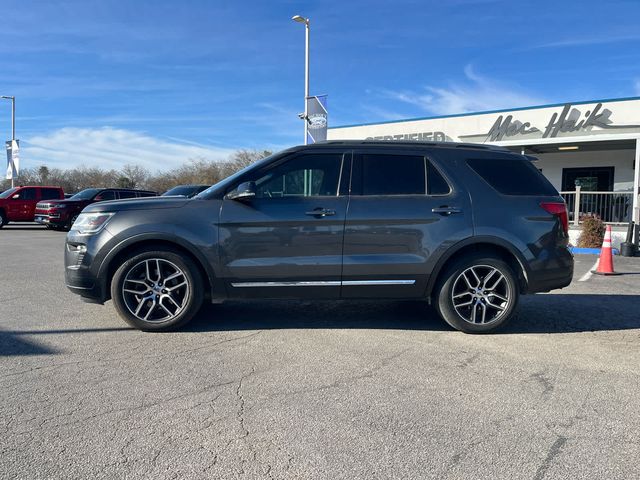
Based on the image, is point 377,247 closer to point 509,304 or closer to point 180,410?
point 509,304

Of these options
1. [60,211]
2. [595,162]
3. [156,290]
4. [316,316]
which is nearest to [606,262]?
[316,316]

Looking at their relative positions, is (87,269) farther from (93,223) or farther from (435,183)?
(435,183)

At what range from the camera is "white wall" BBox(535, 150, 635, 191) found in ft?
63.1

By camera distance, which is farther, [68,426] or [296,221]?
[296,221]

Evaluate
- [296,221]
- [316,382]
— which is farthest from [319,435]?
[296,221]

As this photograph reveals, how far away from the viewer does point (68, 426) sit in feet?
10.3

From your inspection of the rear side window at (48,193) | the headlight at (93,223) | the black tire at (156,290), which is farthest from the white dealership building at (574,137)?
the headlight at (93,223)

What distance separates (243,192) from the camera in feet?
16.3

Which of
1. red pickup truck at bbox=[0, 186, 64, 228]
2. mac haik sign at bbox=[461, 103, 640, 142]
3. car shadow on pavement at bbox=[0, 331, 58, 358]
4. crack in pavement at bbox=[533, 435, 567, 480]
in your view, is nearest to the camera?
crack in pavement at bbox=[533, 435, 567, 480]

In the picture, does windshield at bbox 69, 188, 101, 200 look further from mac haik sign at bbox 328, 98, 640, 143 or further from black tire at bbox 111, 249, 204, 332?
black tire at bbox 111, 249, 204, 332

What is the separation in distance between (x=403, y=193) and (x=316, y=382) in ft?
7.32

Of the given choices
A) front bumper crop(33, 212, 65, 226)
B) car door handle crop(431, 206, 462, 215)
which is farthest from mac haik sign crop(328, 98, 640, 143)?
front bumper crop(33, 212, 65, 226)

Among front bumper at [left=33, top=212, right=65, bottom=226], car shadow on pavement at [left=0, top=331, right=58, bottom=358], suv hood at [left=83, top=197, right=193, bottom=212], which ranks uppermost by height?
suv hood at [left=83, top=197, right=193, bottom=212]

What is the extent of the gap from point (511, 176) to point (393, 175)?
1272mm
